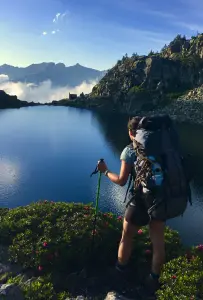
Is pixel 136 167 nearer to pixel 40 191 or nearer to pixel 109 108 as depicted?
pixel 40 191

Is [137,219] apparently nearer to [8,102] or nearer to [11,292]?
[11,292]

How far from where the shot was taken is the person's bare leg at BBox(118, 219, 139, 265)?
8.25m

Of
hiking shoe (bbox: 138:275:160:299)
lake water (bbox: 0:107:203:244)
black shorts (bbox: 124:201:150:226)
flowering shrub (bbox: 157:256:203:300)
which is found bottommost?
lake water (bbox: 0:107:203:244)

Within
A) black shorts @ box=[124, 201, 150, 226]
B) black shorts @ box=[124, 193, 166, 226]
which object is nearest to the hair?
black shorts @ box=[124, 193, 166, 226]

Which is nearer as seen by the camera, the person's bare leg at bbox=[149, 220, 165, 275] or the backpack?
the backpack

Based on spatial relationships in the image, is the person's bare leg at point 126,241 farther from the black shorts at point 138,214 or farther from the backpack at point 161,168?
the backpack at point 161,168

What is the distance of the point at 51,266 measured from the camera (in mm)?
9711

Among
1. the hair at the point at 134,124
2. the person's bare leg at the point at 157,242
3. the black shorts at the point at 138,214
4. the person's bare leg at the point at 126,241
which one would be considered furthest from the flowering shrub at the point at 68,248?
the hair at the point at 134,124

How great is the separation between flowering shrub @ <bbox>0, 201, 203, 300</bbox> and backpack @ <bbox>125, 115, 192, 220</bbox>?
1.74m

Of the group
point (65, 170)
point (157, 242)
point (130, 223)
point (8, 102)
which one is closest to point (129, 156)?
point (130, 223)

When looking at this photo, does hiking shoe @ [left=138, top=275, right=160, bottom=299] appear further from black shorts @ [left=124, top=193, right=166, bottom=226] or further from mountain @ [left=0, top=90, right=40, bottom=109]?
mountain @ [left=0, top=90, right=40, bottom=109]

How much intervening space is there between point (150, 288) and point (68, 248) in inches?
108

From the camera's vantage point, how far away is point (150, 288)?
27.4ft

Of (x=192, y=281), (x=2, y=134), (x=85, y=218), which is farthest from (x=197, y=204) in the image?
(x=2, y=134)
